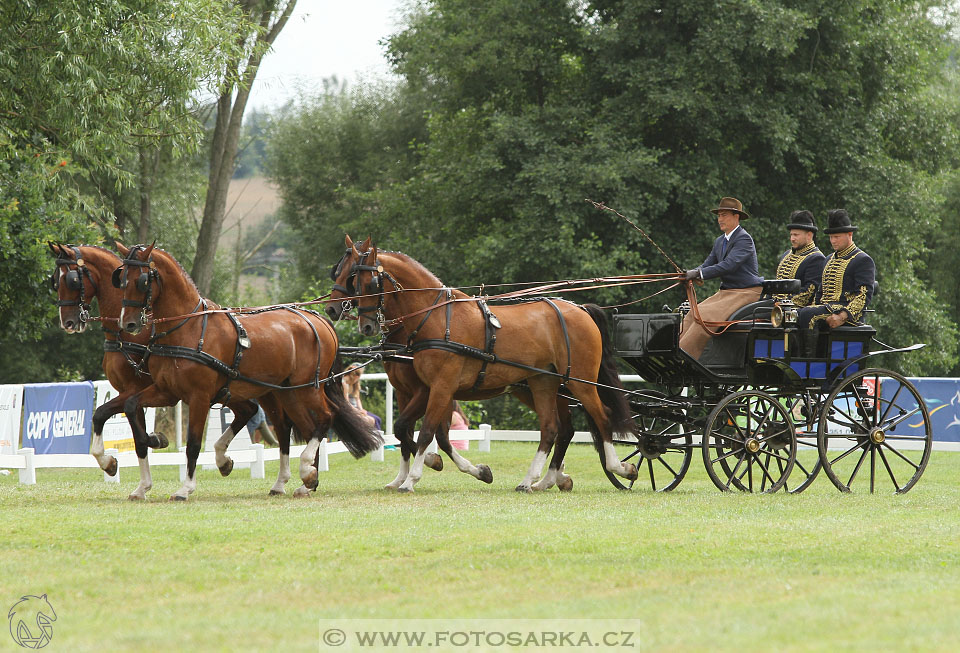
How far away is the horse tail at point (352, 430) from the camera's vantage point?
36.4ft

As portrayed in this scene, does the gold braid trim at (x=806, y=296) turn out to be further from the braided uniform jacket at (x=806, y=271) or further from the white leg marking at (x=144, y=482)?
the white leg marking at (x=144, y=482)

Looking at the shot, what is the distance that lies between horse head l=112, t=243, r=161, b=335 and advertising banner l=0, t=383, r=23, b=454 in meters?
3.41

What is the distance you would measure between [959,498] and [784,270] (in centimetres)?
273

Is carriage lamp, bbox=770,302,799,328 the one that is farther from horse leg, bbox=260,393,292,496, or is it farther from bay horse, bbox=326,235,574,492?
horse leg, bbox=260,393,292,496

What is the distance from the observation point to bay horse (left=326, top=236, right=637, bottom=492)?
1017cm

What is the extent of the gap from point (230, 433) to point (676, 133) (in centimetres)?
1593

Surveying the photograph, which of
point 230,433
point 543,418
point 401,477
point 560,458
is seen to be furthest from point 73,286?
point 560,458

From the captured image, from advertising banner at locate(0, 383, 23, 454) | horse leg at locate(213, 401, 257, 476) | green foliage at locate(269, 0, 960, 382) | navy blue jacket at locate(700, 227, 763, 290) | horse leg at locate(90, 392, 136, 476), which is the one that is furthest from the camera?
green foliage at locate(269, 0, 960, 382)

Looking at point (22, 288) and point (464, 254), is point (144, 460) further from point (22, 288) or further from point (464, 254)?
point (464, 254)

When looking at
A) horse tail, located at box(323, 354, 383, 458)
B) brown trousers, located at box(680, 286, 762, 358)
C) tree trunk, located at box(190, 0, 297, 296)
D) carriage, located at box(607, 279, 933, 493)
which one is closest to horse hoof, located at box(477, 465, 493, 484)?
horse tail, located at box(323, 354, 383, 458)

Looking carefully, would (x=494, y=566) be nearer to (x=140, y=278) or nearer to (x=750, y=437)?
(x=140, y=278)

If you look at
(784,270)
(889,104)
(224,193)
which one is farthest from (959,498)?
(224,193)

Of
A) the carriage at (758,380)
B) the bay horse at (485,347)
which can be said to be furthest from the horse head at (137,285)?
the carriage at (758,380)

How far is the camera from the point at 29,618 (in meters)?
4.98
